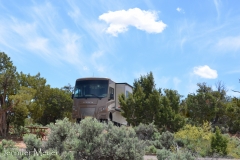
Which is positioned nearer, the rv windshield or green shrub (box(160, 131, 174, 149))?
Answer: green shrub (box(160, 131, 174, 149))

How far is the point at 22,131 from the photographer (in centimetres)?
1852

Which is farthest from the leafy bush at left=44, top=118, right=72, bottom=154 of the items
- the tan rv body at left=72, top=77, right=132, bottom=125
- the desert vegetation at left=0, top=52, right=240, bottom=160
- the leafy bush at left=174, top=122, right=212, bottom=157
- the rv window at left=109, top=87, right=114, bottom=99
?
the rv window at left=109, top=87, right=114, bottom=99

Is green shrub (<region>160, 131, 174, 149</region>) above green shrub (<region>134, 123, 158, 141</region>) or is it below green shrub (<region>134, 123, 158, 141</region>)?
below

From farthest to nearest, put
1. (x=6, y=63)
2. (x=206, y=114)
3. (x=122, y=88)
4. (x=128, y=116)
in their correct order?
(x=206, y=114)
(x=122, y=88)
(x=128, y=116)
(x=6, y=63)

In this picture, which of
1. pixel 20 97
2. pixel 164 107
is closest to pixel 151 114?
pixel 164 107

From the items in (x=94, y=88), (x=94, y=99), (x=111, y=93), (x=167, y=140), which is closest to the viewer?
(x=167, y=140)

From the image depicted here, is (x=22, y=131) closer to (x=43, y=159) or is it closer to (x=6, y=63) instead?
(x=6, y=63)

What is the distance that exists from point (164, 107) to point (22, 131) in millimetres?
8898

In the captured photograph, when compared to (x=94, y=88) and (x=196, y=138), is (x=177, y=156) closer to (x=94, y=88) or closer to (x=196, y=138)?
(x=196, y=138)

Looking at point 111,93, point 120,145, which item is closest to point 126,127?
point 120,145

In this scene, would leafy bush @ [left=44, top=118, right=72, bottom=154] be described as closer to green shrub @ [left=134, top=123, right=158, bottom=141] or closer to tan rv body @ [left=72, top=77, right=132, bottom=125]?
green shrub @ [left=134, top=123, right=158, bottom=141]

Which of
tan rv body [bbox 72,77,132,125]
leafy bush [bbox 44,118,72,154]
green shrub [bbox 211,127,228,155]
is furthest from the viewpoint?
tan rv body [bbox 72,77,132,125]

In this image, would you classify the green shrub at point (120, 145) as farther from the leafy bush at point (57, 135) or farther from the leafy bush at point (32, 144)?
the leafy bush at point (32, 144)

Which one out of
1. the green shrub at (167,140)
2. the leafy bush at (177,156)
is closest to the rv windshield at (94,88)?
the green shrub at (167,140)
